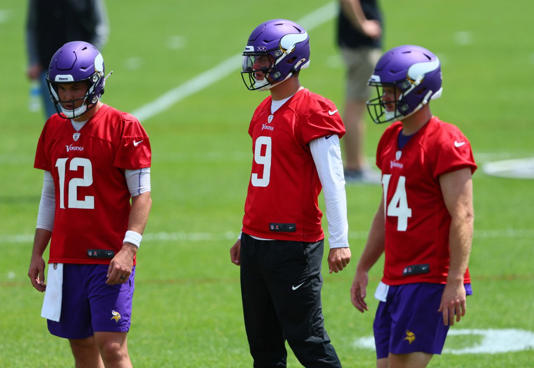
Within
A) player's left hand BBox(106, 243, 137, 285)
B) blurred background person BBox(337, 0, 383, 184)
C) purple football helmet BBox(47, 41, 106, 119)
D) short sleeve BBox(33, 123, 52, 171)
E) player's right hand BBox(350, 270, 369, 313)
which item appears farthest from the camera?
blurred background person BBox(337, 0, 383, 184)

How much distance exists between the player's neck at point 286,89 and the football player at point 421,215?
0.63 meters

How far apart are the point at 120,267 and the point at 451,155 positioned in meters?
1.76

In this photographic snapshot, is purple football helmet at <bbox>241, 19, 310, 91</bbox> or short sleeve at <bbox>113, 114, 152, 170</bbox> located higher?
purple football helmet at <bbox>241, 19, 310, 91</bbox>

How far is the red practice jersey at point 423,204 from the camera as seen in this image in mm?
5105

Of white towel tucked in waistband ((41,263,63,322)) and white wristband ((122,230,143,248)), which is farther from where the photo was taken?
white towel tucked in waistband ((41,263,63,322))

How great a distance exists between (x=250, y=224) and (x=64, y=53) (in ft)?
4.41

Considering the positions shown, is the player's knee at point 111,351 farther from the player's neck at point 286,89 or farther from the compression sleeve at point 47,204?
the player's neck at point 286,89

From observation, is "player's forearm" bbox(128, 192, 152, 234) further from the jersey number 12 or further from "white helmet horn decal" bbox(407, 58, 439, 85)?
"white helmet horn decal" bbox(407, 58, 439, 85)

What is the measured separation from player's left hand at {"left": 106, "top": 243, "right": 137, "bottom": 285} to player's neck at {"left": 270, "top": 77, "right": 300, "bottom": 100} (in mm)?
1191

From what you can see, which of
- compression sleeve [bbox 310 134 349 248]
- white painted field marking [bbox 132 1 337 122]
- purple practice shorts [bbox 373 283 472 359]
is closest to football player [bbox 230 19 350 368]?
compression sleeve [bbox 310 134 349 248]

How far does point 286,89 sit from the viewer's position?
18.9 feet

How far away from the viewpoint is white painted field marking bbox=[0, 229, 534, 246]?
1023cm

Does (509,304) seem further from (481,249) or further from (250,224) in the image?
(250,224)

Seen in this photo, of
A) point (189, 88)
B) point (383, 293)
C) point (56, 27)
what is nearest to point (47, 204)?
point (383, 293)
